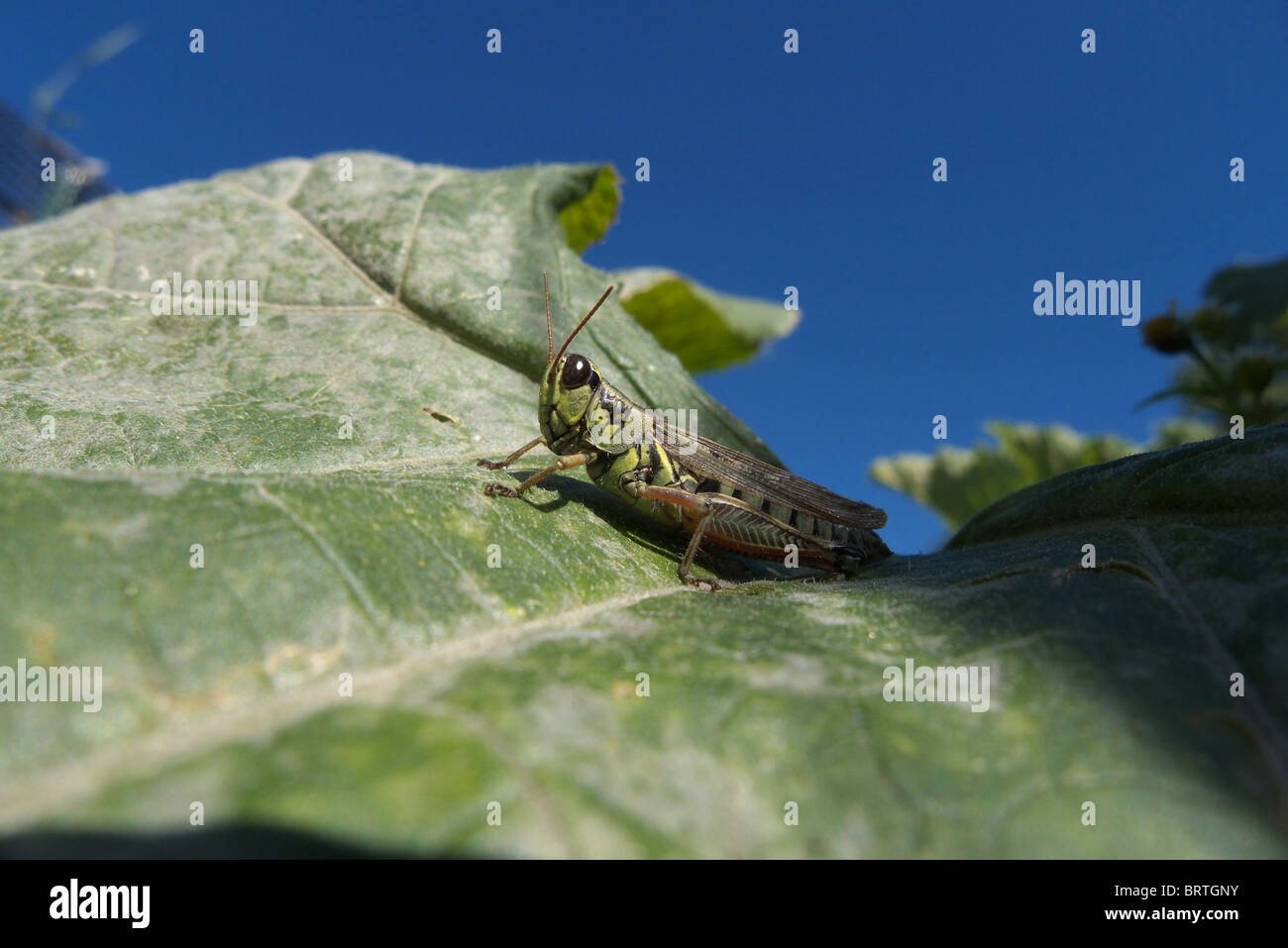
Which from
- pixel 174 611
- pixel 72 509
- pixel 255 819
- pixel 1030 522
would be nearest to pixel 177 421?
pixel 72 509

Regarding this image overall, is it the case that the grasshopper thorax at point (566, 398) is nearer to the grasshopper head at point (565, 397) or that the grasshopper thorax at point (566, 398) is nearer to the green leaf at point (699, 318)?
the grasshopper head at point (565, 397)

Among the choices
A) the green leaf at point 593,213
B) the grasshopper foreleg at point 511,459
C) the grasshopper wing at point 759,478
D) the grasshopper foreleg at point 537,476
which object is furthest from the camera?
the green leaf at point 593,213

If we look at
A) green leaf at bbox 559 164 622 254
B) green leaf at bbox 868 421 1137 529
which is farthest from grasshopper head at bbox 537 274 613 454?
green leaf at bbox 868 421 1137 529

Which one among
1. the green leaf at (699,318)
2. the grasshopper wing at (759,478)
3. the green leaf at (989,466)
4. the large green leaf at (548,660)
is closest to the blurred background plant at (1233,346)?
the grasshopper wing at (759,478)

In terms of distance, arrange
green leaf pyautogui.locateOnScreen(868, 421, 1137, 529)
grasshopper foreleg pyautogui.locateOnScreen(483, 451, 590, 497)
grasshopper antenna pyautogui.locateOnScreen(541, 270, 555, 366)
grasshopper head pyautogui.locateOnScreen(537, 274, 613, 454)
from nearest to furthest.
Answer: grasshopper foreleg pyautogui.locateOnScreen(483, 451, 590, 497), grasshopper head pyautogui.locateOnScreen(537, 274, 613, 454), grasshopper antenna pyautogui.locateOnScreen(541, 270, 555, 366), green leaf pyautogui.locateOnScreen(868, 421, 1137, 529)

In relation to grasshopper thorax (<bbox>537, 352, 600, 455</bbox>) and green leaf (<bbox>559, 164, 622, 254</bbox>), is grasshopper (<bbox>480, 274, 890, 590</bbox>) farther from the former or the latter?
green leaf (<bbox>559, 164, 622, 254</bbox>)

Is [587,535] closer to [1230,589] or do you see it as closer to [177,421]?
[177,421]
